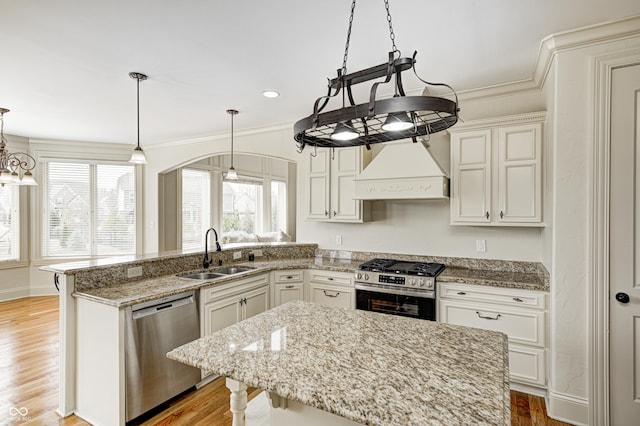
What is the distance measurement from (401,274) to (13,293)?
6231 millimetres

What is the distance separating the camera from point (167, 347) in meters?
2.52

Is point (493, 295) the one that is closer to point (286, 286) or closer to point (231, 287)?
point (286, 286)

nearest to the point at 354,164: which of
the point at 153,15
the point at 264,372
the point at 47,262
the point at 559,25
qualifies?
the point at 559,25

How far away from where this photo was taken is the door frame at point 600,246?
86.8 inches

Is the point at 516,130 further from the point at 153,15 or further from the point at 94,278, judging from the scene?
the point at 94,278

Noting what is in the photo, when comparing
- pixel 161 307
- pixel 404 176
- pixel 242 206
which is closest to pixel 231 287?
pixel 161 307

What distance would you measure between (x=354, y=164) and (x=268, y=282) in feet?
5.29

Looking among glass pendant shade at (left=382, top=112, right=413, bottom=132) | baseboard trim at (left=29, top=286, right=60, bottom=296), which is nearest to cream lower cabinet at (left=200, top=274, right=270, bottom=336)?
glass pendant shade at (left=382, top=112, right=413, bottom=132)

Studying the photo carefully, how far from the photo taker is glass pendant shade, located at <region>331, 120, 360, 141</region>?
133 centimetres

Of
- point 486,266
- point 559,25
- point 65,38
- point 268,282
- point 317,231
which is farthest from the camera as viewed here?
point 317,231

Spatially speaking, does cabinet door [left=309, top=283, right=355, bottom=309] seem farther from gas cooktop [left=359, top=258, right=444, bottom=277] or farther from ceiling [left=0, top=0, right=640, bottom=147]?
ceiling [left=0, top=0, right=640, bottom=147]

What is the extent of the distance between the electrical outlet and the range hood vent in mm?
2135

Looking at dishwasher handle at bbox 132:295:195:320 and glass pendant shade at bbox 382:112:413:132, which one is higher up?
glass pendant shade at bbox 382:112:413:132

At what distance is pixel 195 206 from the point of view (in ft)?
21.3
